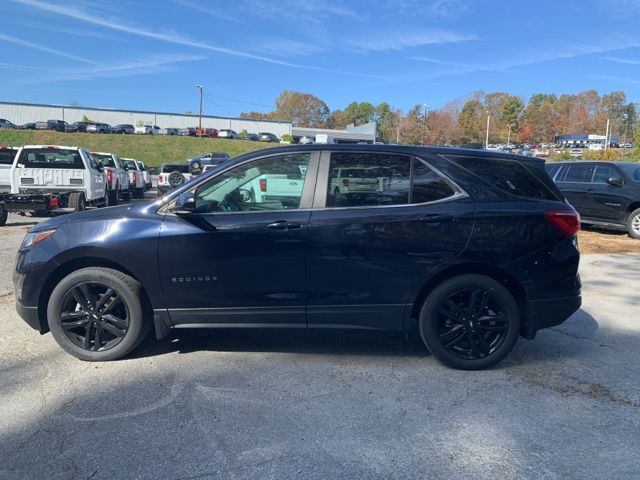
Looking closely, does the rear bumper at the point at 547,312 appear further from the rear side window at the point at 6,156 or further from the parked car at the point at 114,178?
the rear side window at the point at 6,156

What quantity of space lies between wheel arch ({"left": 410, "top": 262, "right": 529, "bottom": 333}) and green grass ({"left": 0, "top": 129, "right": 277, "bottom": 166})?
5190cm

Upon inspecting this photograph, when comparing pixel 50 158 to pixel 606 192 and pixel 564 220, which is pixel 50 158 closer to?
pixel 564 220

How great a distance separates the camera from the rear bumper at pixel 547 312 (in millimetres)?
4074

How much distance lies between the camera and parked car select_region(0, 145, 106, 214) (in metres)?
12.6

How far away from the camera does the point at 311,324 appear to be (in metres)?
4.09

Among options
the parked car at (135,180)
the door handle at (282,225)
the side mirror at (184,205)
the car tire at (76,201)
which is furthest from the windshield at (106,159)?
the door handle at (282,225)

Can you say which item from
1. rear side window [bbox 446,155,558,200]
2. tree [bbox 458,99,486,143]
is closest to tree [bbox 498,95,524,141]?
tree [bbox 458,99,486,143]

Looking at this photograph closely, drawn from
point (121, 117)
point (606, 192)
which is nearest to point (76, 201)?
point (606, 192)

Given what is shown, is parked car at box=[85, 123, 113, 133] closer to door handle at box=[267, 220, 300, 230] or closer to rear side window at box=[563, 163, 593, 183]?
rear side window at box=[563, 163, 593, 183]

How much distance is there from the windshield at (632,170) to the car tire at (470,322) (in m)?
9.14

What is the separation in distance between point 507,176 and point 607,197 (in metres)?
8.79

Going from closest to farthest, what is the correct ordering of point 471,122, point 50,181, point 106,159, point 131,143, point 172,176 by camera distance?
point 50,181 < point 106,159 < point 172,176 < point 131,143 < point 471,122

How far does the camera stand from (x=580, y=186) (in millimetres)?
12055

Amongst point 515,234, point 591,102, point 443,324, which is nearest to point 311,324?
point 443,324
